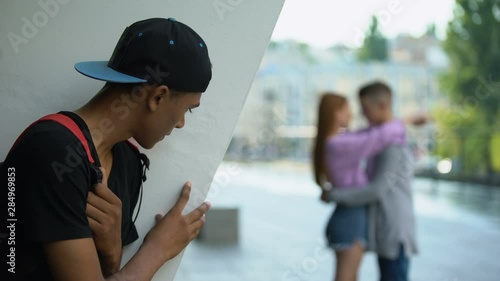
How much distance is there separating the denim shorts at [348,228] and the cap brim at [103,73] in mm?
2983

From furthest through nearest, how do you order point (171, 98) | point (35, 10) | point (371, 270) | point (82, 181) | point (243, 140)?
point (243, 140) < point (371, 270) < point (35, 10) < point (171, 98) < point (82, 181)

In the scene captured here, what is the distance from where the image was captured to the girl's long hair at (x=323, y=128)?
16.4 ft

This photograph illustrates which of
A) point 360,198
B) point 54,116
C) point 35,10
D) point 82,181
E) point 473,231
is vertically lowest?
point 473,231

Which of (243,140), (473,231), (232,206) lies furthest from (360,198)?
(243,140)

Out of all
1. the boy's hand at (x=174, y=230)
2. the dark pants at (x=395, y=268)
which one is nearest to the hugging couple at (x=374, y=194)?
the dark pants at (x=395, y=268)

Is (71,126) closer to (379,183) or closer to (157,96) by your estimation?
(157,96)

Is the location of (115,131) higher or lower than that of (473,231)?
higher

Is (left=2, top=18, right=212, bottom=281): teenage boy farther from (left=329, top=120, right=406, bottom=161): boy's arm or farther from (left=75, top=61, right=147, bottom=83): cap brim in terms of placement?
(left=329, top=120, right=406, bottom=161): boy's arm

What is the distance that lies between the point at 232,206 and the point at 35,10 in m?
7.91

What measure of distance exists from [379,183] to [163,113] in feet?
9.61

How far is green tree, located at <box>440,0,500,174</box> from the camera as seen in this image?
26.3 meters

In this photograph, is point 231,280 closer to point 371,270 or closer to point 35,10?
point 371,270

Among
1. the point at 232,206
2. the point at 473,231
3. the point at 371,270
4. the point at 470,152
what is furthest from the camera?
the point at 470,152

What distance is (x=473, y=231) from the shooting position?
11.9m
